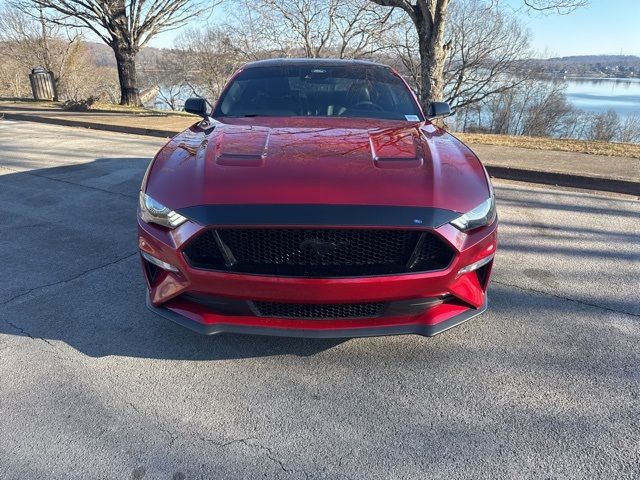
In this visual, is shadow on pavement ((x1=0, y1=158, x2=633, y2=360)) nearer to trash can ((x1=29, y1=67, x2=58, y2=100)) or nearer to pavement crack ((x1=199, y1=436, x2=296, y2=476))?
pavement crack ((x1=199, y1=436, x2=296, y2=476))

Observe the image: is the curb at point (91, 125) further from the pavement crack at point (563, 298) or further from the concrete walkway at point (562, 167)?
the pavement crack at point (563, 298)

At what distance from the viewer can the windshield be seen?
361cm

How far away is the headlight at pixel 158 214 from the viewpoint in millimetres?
2160

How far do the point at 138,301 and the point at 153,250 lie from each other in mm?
978

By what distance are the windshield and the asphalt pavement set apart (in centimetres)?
159

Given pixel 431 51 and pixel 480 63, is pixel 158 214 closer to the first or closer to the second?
pixel 431 51

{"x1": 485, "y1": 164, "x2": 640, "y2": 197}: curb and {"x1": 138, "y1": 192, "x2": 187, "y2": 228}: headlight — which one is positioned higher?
{"x1": 138, "y1": 192, "x2": 187, "y2": 228}: headlight

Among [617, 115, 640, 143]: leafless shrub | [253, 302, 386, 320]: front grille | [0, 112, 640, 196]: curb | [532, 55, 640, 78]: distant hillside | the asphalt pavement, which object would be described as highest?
[532, 55, 640, 78]: distant hillside

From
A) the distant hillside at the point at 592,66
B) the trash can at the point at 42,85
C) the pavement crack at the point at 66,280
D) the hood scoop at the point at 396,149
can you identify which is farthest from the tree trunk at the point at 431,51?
the distant hillside at the point at 592,66

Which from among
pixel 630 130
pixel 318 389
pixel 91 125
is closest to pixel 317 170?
pixel 318 389

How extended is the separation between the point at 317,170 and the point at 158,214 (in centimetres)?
85

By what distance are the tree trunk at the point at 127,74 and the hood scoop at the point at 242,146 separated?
15797 millimetres

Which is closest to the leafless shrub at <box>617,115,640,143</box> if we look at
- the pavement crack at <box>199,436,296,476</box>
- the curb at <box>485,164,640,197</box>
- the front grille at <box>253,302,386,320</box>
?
the curb at <box>485,164,640,197</box>

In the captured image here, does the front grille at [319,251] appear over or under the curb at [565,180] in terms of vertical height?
over
